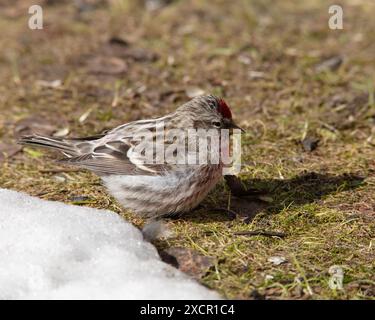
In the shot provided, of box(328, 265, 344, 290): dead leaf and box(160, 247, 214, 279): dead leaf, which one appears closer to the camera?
box(328, 265, 344, 290): dead leaf

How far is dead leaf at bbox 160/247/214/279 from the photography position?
3885mm

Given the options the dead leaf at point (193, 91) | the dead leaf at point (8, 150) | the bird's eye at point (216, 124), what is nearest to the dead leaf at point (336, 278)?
the bird's eye at point (216, 124)

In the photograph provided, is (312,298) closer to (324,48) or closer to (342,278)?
(342,278)

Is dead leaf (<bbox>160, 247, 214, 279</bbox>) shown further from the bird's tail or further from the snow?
the bird's tail

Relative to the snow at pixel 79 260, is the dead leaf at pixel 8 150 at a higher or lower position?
higher

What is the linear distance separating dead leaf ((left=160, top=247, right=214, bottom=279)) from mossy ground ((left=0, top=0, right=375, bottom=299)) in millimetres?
57

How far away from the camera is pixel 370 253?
4.14 meters

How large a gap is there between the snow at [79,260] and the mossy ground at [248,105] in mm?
293

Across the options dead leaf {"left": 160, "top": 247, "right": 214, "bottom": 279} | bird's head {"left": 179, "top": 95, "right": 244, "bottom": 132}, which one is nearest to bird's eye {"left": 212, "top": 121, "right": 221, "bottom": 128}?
bird's head {"left": 179, "top": 95, "right": 244, "bottom": 132}

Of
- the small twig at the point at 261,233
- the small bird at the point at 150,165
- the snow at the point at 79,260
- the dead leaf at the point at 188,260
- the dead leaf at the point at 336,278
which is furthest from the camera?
the small bird at the point at 150,165

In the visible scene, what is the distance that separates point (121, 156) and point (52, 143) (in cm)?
56

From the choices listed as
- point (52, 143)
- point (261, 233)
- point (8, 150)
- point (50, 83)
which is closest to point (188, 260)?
point (261, 233)

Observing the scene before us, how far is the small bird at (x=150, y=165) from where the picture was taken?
451 centimetres

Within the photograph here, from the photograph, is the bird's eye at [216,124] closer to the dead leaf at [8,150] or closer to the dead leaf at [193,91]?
the dead leaf at [8,150]
